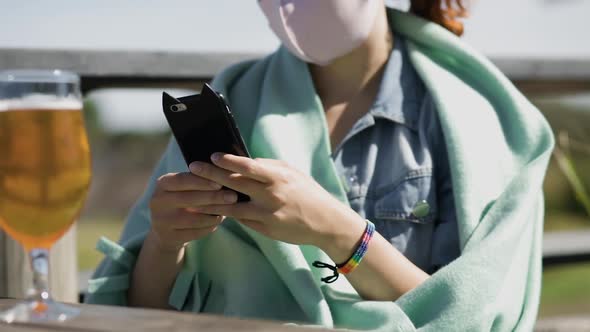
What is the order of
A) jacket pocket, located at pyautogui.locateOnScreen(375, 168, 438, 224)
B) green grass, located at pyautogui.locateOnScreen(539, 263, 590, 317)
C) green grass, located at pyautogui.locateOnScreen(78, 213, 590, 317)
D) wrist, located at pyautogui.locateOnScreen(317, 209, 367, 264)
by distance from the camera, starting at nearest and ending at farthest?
1. wrist, located at pyautogui.locateOnScreen(317, 209, 367, 264)
2. jacket pocket, located at pyautogui.locateOnScreen(375, 168, 438, 224)
3. green grass, located at pyautogui.locateOnScreen(78, 213, 590, 317)
4. green grass, located at pyautogui.locateOnScreen(539, 263, 590, 317)

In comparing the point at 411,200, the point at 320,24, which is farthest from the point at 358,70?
the point at 411,200

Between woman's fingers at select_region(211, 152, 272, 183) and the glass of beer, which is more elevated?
the glass of beer

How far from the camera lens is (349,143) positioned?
1.75 m

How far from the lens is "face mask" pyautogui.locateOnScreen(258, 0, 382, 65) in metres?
1.68

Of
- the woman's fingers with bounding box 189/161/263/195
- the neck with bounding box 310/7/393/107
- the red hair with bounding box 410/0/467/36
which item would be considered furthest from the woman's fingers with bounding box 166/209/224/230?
the red hair with bounding box 410/0/467/36

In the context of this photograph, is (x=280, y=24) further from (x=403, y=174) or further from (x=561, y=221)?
(x=561, y=221)

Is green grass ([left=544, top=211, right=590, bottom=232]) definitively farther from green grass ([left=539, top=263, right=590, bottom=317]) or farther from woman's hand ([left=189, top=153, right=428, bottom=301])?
woman's hand ([left=189, top=153, right=428, bottom=301])

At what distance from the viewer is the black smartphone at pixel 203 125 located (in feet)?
4.02

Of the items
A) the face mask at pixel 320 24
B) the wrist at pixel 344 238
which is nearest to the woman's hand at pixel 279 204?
the wrist at pixel 344 238

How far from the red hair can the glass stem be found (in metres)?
1.09

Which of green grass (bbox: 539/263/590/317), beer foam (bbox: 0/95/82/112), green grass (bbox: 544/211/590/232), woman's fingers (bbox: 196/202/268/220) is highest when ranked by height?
beer foam (bbox: 0/95/82/112)

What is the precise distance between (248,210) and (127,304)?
1.50 ft

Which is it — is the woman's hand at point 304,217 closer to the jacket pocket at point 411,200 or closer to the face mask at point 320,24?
the jacket pocket at point 411,200

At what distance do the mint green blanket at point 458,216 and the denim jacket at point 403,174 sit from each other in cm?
5
